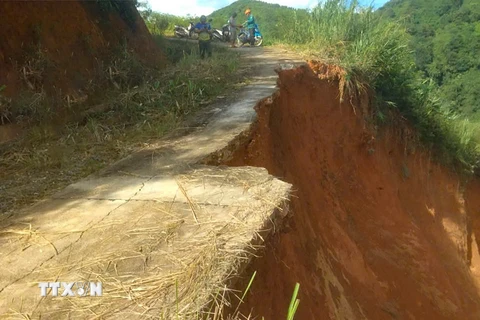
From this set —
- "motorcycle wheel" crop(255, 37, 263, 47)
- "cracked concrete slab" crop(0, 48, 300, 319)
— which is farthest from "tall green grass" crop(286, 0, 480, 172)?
"cracked concrete slab" crop(0, 48, 300, 319)

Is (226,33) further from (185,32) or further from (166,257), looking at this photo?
(166,257)

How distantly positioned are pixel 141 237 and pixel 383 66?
7.45m

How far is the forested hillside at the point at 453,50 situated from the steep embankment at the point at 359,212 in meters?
14.8

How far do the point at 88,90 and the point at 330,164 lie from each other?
13.9 ft

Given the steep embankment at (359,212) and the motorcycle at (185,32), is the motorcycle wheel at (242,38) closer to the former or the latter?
the motorcycle at (185,32)

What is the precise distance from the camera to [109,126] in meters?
5.88

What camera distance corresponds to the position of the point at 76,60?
26.0 feet

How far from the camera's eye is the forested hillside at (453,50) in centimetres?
2564

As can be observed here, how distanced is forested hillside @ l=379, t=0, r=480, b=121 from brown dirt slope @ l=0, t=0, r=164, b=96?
18488 mm

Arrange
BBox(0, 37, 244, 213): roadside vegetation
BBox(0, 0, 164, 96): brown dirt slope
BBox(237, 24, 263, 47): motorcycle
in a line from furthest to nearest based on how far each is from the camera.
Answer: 1. BBox(237, 24, 263, 47): motorcycle
2. BBox(0, 0, 164, 96): brown dirt slope
3. BBox(0, 37, 244, 213): roadside vegetation

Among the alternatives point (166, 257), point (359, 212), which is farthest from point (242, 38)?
point (166, 257)

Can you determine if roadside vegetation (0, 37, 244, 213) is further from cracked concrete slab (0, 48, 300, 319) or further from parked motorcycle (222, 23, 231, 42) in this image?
parked motorcycle (222, 23, 231, 42)

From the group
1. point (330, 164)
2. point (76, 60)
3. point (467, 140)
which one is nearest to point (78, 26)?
point (76, 60)

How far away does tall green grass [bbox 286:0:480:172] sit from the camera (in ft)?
28.9
